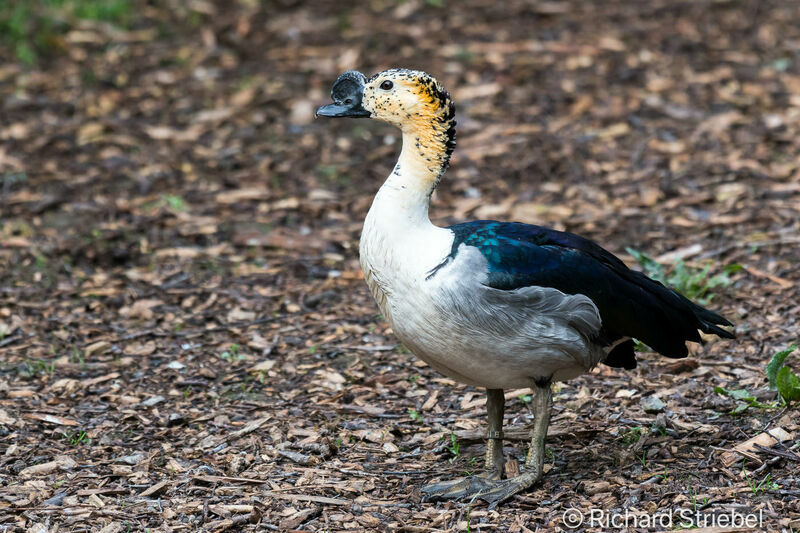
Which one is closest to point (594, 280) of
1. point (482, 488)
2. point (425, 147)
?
point (425, 147)

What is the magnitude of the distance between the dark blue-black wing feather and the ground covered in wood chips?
0.56 metres

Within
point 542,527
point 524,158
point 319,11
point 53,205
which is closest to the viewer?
point 542,527

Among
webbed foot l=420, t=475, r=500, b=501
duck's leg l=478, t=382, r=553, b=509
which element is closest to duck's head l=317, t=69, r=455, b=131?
duck's leg l=478, t=382, r=553, b=509

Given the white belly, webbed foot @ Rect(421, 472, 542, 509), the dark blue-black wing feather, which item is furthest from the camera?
webbed foot @ Rect(421, 472, 542, 509)

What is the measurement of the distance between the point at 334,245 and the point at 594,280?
3.25 metres

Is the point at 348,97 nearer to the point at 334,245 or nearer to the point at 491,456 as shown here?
the point at 491,456

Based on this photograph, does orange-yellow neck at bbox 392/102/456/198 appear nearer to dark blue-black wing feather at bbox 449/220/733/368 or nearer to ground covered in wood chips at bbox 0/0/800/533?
dark blue-black wing feather at bbox 449/220/733/368

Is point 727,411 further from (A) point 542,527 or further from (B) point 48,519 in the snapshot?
(B) point 48,519

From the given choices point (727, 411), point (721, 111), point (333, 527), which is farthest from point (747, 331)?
point (721, 111)

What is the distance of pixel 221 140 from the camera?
28.9 ft

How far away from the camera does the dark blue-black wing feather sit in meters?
4.29

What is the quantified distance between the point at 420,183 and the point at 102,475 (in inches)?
78.3

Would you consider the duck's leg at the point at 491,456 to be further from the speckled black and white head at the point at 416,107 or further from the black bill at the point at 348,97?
the black bill at the point at 348,97

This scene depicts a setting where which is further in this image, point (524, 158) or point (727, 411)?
point (524, 158)
